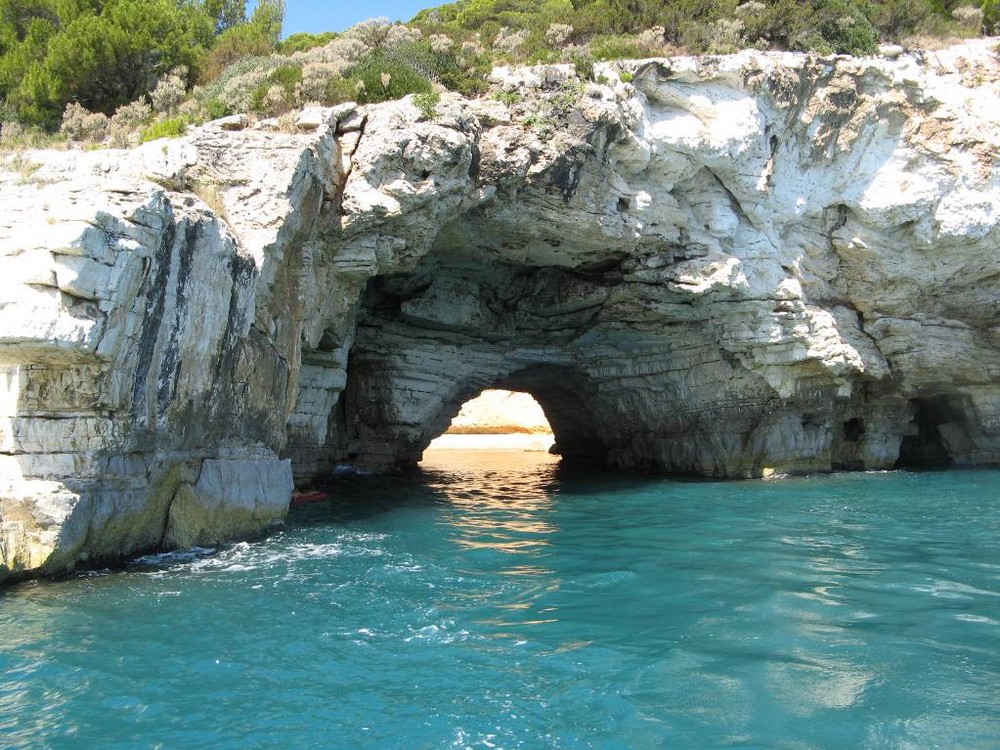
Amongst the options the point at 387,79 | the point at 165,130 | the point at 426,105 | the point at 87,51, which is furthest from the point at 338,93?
the point at 87,51

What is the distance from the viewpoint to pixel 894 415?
25.1m

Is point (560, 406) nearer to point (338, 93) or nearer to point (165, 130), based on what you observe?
point (338, 93)

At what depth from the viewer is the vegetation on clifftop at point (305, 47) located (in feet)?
54.6

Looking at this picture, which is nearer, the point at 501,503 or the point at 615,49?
the point at 501,503

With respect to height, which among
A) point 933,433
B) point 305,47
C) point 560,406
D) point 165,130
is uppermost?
point 305,47

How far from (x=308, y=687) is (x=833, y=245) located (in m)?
19.3

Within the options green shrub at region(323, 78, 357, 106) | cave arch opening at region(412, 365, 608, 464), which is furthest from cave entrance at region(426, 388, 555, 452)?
green shrub at region(323, 78, 357, 106)

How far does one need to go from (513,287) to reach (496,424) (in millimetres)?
29251

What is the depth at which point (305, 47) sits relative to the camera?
72.0 ft

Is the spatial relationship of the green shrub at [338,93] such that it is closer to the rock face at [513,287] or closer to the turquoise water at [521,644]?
the rock face at [513,287]

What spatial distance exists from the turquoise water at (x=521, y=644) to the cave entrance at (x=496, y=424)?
34.7m

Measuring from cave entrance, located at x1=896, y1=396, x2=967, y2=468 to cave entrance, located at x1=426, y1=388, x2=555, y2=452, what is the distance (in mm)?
22530

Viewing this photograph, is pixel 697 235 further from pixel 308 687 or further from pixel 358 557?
pixel 308 687

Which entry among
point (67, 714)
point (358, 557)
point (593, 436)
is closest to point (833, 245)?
point (593, 436)
